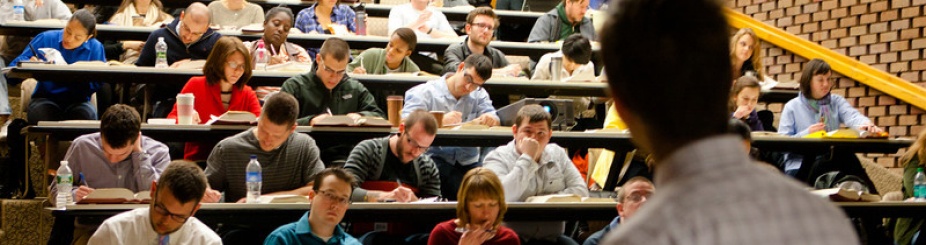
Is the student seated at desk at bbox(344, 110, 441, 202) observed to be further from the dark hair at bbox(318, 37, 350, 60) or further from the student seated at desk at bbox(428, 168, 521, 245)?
the dark hair at bbox(318, 37, 350, 60)

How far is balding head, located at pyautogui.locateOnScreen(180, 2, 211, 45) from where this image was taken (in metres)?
6.67

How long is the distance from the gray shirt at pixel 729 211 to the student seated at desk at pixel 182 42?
5.86 m

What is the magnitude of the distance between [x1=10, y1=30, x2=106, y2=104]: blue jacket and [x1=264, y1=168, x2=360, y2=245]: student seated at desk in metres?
1.96

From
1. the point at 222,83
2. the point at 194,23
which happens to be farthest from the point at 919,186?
the point at 194,23

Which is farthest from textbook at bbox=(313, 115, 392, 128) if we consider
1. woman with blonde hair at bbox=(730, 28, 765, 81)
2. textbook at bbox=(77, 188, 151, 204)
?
woman with blonde hair at bbox=(730, 28, 765, 81)

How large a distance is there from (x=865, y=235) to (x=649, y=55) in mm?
5016

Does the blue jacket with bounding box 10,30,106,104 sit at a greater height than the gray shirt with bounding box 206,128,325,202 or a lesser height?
greater

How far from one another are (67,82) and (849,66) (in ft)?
16.9

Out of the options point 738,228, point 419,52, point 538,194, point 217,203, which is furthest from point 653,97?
point 419,52

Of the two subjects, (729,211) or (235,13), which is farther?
(235,13)

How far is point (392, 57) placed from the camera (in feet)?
22.9

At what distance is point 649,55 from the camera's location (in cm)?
97

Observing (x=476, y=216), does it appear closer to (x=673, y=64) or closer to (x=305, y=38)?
(x=305, y=38)

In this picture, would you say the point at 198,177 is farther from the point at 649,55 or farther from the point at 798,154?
the point at 798,154
